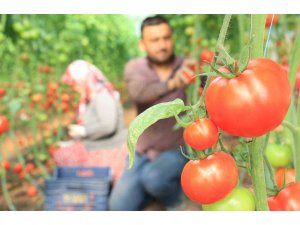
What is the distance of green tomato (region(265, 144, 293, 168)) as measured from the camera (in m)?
0.70

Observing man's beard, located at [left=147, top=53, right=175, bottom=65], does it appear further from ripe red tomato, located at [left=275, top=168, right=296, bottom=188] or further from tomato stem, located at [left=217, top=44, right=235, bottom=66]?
tomato stem, located at [left=217, top=44, right=235, bottom=66]

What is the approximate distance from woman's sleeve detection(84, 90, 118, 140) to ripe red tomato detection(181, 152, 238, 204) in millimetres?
1893

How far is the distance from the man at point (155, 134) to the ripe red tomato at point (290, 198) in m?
0.89

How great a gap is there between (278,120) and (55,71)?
2597 millimetres

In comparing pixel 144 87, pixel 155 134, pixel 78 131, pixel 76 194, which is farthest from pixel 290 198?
pixel 78 131

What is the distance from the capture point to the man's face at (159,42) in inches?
60.9

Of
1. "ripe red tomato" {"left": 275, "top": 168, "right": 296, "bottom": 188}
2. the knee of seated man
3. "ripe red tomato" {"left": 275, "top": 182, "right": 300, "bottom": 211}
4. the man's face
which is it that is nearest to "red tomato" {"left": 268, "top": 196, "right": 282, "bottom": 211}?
"ripe red tomato" {"left": 275, "top": 182, "right": 300, "bottom": 211}

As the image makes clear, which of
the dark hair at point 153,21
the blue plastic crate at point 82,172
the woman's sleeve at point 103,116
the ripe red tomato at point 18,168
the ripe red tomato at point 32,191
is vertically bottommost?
the ripe red tomato at point 32,191

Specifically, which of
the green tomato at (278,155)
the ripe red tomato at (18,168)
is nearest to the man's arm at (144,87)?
the ripe red tomato at (18,168)

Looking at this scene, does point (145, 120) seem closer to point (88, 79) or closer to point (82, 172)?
point (82, 172)

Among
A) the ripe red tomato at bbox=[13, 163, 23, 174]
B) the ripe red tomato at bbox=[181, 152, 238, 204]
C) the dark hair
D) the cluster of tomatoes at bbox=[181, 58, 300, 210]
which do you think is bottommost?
the ripe red tomato at bbox=[13, 163, 23, 174]

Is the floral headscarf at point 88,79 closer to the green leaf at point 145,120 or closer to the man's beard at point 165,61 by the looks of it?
the man's beard at point 165,61

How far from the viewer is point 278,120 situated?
338 millimetres
